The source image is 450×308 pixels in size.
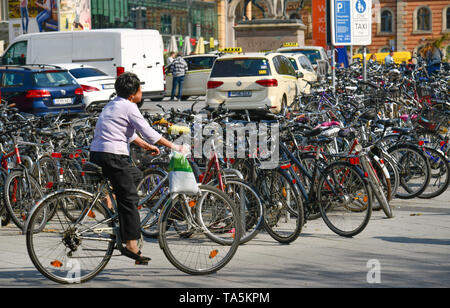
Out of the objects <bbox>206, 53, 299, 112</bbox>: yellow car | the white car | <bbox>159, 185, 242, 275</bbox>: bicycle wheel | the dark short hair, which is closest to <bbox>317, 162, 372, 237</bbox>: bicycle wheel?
<bbox>159, 185, 242, 275</bbox>: bicycle wheel

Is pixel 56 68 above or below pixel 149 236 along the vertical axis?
above

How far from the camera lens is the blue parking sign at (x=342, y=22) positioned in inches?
591

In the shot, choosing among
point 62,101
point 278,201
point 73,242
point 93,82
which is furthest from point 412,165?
point 93,82

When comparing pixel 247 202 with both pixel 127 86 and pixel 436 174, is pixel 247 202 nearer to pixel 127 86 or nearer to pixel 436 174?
pixel 127 86

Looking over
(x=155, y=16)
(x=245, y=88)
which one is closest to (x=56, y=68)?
(x=245, y=88)

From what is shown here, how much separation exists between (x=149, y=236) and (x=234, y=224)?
1579 mm

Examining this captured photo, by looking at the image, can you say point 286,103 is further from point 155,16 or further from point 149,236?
point 155,16

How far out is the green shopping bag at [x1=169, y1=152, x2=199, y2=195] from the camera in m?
6.52

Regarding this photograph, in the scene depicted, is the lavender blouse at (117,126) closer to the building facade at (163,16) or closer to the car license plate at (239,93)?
the car license plate at (239,93)

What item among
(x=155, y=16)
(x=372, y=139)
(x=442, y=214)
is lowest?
(x=442, y=214)

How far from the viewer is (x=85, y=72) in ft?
74.0

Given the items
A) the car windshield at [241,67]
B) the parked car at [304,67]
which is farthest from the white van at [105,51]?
the car windshield at [241,67]

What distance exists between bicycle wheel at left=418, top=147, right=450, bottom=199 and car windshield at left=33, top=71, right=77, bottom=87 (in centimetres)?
1116
